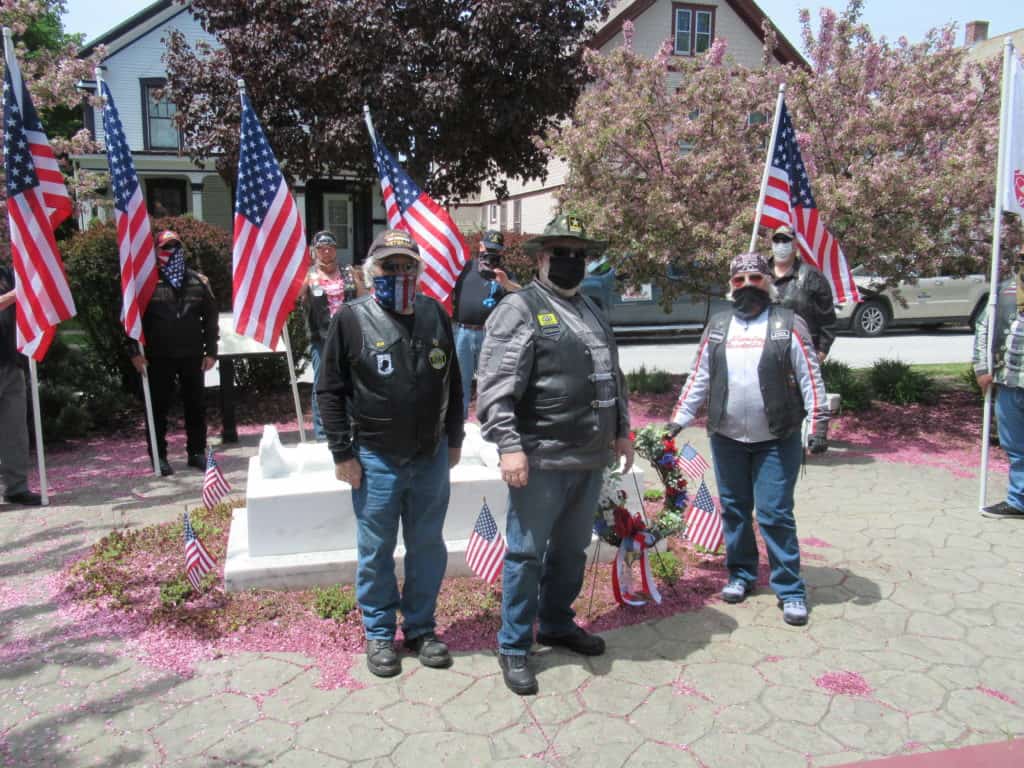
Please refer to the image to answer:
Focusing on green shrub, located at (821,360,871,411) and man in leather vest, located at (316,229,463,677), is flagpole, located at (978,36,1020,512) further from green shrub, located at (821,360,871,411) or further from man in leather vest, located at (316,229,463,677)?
man in leather vest, located at (316,229,463,677)

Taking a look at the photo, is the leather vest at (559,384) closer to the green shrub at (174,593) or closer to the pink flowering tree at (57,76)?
the green shrub at (174,593)

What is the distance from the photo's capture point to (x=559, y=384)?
11.6 feet

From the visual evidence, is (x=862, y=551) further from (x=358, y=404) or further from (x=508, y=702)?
(x=358, y=404)

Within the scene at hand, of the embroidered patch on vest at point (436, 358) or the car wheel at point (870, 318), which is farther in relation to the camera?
the car wheel at point (870, 318)

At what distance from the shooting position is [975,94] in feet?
28.0

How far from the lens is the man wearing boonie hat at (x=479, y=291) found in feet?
24.8

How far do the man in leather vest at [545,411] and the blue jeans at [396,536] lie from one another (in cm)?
38

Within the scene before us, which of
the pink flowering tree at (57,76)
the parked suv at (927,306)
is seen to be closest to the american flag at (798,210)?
the pink flowering tree at (57,76)

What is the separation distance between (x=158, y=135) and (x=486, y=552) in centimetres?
2280

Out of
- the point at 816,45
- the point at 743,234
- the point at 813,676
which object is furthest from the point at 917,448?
the point at 813,676

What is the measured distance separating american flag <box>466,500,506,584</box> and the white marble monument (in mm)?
415

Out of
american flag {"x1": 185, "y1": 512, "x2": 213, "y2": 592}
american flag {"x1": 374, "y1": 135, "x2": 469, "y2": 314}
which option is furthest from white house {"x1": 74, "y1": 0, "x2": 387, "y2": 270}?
american flag {"x1": 185, "y1": 512, "x2": 213, "y2": 592}

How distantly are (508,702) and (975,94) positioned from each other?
8244 mm

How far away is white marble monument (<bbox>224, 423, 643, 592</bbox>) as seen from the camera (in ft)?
14.9
